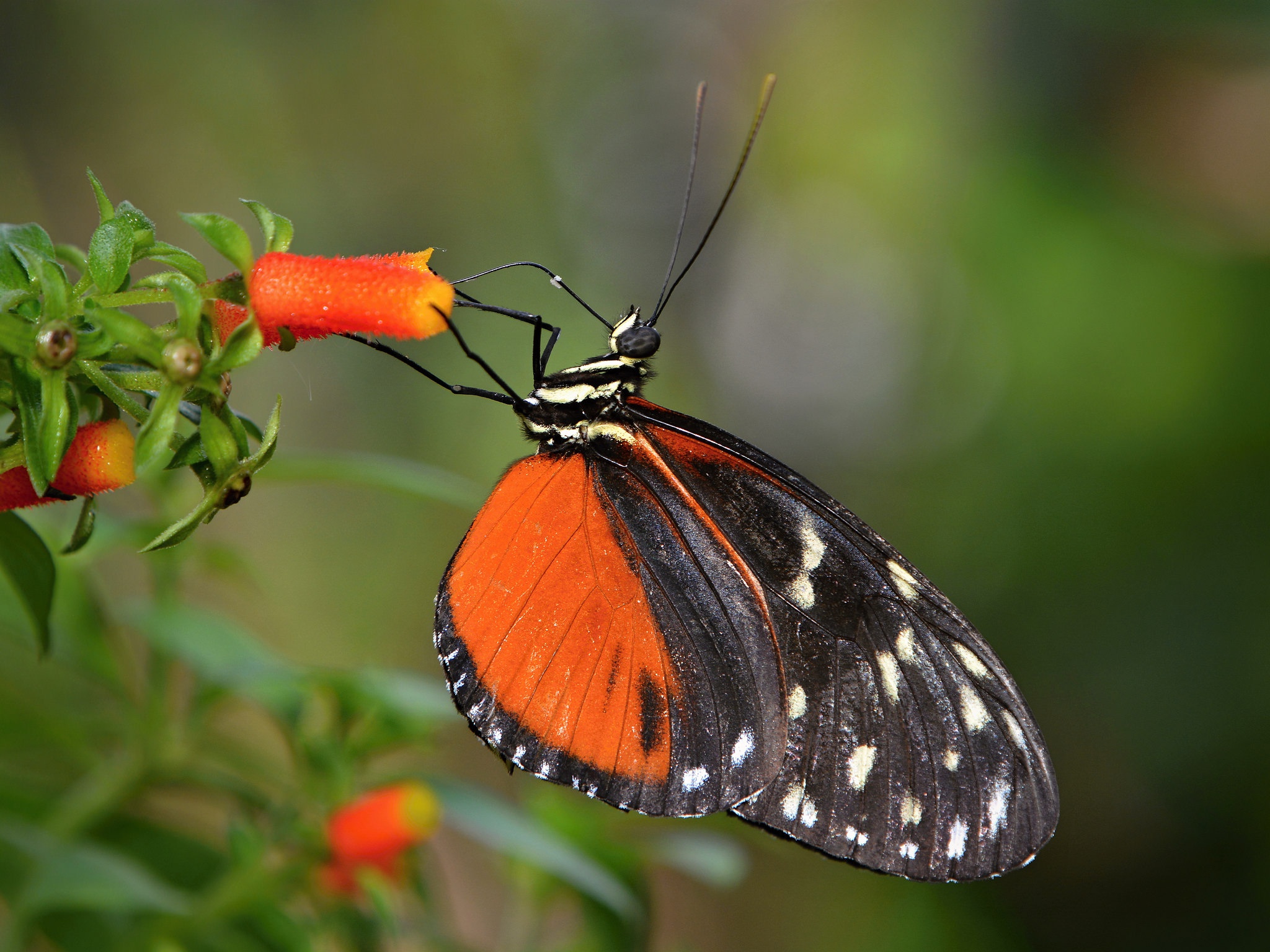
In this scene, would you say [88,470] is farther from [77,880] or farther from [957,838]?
[957,838]

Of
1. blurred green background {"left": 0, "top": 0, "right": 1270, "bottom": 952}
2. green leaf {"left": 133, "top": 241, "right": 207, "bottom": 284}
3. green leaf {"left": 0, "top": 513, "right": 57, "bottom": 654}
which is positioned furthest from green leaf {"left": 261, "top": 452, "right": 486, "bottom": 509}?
blurred green background {"left": 0, "top": 0, "right": 1270, "bottom": 952}

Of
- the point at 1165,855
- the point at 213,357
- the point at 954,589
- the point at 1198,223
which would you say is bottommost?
the point at 1165,855

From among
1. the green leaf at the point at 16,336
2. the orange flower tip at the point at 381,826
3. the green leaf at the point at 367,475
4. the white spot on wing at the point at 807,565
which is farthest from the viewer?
the white spot on wing at the point at 807,565

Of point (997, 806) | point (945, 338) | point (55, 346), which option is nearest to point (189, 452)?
point (55, 346)

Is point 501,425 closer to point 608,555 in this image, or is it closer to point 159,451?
point 608,555

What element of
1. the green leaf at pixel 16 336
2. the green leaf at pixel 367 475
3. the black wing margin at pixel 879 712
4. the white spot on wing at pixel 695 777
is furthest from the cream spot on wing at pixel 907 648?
the green leaf at pixel 16 336

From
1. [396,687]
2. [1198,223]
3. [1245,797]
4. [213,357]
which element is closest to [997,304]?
[1198,223]

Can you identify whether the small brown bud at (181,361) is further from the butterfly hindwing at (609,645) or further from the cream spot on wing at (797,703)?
the cream spot on wing at (797,703)
